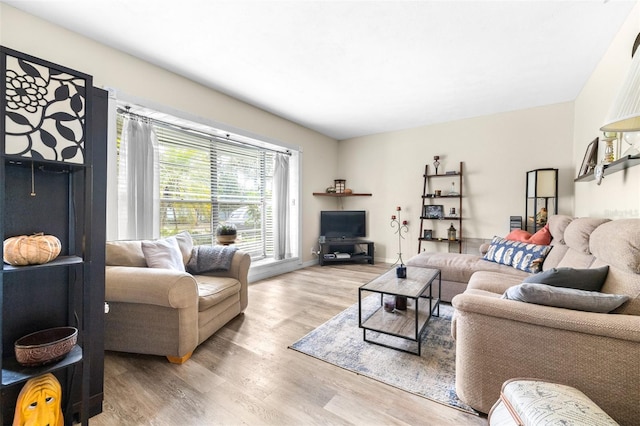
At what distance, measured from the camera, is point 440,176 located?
14.9 feet

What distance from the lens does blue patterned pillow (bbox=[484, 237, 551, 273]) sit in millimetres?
2611

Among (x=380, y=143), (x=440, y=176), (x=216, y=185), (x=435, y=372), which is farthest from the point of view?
(x=380, y=143)

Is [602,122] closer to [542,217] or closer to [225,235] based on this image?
[542,217]

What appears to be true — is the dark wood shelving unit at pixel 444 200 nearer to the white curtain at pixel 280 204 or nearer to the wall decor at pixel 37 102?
the white curtain at pixel 280 204

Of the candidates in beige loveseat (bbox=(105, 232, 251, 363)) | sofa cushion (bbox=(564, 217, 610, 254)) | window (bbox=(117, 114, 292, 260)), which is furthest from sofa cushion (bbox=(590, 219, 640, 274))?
window (bbox=(117, 114, 292, 260))

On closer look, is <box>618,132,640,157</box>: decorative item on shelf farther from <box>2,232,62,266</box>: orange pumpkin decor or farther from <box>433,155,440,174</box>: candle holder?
<box>2,232,62,266</box>: orange pumpkin decor

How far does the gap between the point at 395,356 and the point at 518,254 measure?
1.89 metres

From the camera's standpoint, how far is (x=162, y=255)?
2.16m

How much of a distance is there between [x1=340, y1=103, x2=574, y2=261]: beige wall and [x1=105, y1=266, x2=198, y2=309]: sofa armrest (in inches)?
160

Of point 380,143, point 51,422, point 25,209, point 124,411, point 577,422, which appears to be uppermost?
point 380,143

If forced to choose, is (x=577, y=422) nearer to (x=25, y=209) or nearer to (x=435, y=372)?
(x=435, y=372)

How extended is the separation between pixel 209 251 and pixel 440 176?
388 centimetres

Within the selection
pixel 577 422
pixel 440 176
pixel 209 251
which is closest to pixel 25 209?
pixel 209 251

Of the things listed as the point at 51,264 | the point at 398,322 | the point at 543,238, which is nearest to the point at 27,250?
the point at 51,264
